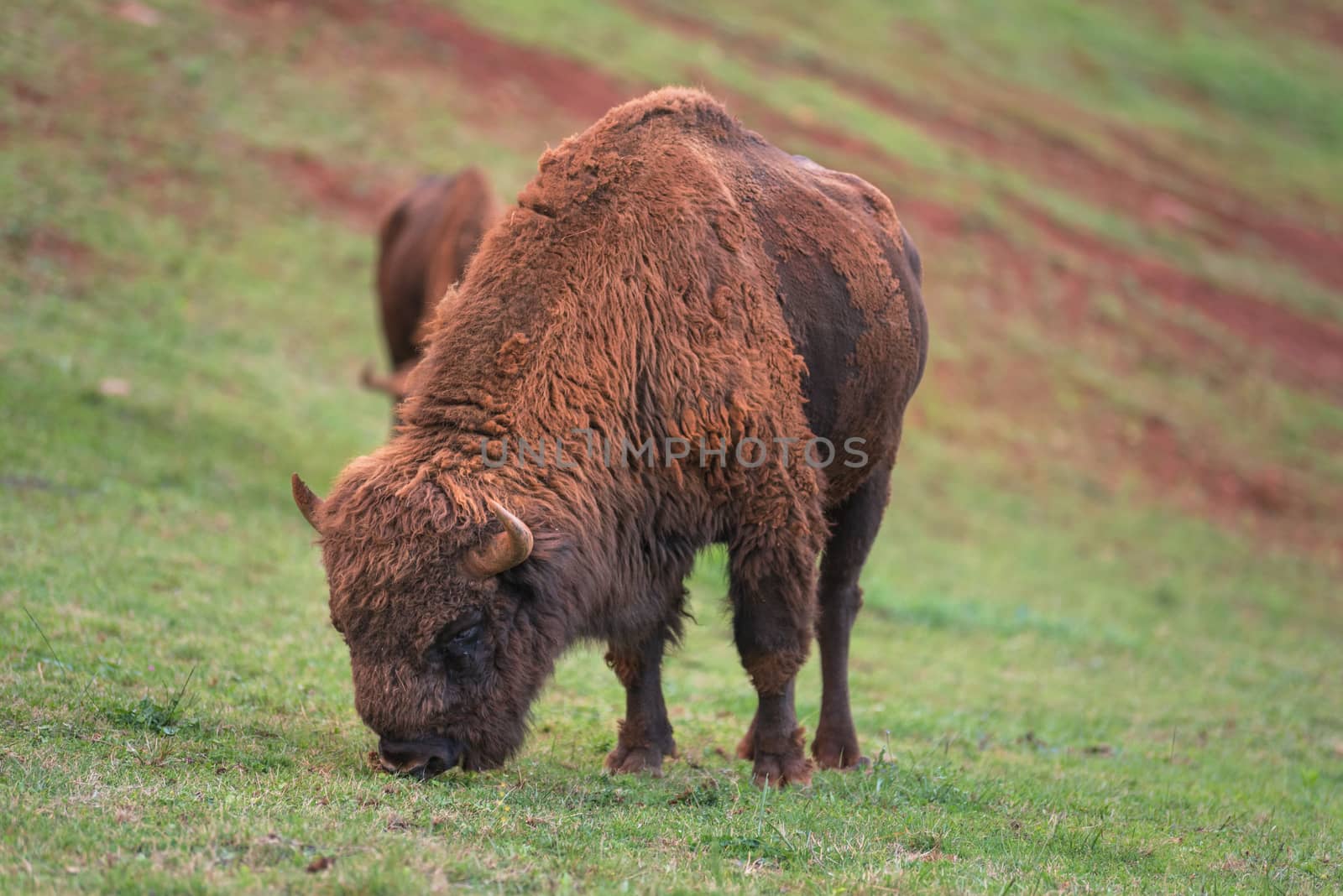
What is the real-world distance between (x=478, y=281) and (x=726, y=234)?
1246 millimetres

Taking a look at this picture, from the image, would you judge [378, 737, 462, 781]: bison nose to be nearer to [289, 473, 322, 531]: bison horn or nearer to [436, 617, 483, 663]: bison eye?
[436, 617, 483, 663]: bison eye

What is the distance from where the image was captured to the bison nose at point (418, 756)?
18.3ft

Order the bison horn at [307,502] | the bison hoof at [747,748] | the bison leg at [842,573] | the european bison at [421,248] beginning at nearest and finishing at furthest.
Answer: the bison horn at [307,502]
the bison hoof at [747,748]
the bison leg at [842,573]
the european bison at [421,248]

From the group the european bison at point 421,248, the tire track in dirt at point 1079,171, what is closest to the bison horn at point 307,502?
the european bison at point 421,248

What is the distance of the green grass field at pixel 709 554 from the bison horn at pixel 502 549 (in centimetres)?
93

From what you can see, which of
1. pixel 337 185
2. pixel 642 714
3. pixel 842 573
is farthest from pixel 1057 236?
pixel 642 714

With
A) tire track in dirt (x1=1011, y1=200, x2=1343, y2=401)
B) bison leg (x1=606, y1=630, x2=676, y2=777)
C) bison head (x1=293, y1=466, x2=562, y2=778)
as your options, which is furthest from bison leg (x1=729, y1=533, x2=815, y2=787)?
tire track in dirt (x1=1011, y1=200, x2=1343, y2=401)

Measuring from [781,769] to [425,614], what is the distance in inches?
85.9

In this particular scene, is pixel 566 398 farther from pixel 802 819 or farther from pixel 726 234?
pixel 802 819

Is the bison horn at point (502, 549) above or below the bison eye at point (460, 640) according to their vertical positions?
above

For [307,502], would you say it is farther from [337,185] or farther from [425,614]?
[337,185]

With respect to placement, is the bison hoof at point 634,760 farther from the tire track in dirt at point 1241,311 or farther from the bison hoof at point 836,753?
the tire track in dirt at point 1241,311

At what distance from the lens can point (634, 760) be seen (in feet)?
22.6

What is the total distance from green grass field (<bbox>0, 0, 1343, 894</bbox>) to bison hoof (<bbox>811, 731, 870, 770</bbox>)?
25cm
